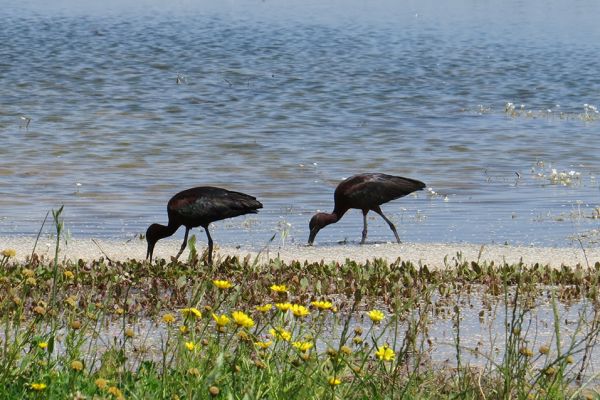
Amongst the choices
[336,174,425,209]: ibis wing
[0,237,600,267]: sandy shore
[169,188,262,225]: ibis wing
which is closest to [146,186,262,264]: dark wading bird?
[169,188,262,225]: ibis wing

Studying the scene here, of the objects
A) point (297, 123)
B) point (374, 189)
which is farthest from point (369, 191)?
point (297, 123)

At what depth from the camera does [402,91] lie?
30.8 metres

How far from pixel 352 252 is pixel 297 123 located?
41.9ft

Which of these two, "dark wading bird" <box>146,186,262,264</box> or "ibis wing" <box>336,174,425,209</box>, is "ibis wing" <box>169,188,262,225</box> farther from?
"ibis wing" <box>336,174,425,209</box>

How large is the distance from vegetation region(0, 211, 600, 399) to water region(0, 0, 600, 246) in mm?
4065

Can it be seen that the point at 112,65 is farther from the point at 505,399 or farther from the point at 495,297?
the point at 505,399

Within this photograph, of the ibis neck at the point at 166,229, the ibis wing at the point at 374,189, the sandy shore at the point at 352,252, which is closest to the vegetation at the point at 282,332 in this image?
the sandy shore at the point at 352,252

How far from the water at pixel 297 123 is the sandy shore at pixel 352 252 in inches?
34.5

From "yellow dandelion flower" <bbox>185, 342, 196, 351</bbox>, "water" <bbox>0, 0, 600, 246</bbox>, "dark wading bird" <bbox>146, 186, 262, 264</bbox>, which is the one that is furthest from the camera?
"water" <bbox>0, 0, 600, 246</bbox>

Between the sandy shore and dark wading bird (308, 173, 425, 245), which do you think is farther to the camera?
dark wading bird (308, 173, 425, 245)

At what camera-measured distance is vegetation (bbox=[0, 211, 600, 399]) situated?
5.56m

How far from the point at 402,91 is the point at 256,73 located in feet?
15.9

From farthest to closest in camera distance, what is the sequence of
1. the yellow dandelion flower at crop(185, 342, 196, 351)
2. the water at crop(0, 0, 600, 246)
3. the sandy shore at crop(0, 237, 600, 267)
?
the water at crop(0, 0, 600, 246)
the sandy shore at crop(0, 237, 600, 267)
the yellow dandelion flower at crop(185, 342, 196, 351)

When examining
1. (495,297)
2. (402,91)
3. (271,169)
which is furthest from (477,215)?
(402,91)
